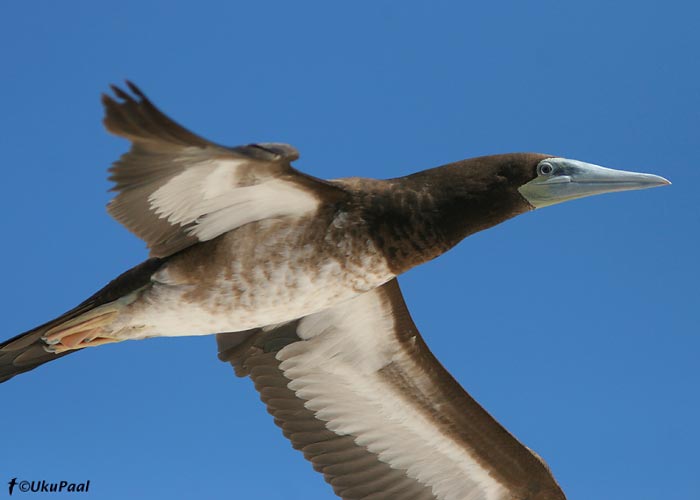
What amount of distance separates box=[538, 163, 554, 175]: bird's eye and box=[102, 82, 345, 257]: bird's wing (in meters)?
1.31

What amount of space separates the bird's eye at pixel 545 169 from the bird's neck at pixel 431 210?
0.24 m

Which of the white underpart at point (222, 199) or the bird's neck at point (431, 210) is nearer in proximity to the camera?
the white underpart at point (222, 199)

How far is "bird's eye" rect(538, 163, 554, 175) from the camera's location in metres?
→ 6.30

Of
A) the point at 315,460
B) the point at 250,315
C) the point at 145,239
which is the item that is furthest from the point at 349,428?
the point at 145,239

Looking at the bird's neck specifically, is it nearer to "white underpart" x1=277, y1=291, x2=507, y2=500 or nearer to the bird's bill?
the bird's bill

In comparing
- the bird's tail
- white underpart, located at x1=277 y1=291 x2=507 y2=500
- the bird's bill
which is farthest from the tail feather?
the bird's bill

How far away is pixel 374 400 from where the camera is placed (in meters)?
7.44

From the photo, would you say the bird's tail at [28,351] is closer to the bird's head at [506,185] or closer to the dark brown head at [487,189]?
the dark brown head at [487,189]

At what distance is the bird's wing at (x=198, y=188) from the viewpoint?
530cm

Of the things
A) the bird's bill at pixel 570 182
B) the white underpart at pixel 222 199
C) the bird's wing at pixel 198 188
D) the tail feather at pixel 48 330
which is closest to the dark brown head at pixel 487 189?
the bird's bill at pixel 570 182

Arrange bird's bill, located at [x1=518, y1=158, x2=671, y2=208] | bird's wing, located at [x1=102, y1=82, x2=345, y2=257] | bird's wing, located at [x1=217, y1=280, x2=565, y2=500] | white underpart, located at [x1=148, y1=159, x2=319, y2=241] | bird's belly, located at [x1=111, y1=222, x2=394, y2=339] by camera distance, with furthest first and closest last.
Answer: bird's wing, located at [x1=217, y1=280, x2=565, y2=500] < bird's bill, located at [x1=518, y1=158, x2=671, y2=208] < bird's belly, located at [x1=111, y1=222, x2=394, y2=339] < white underpart, located at [x1=148, y1=159, x2=319, y2=241] < bird's wing, located at [x1=102, y1=82, x2=345, y2=257]

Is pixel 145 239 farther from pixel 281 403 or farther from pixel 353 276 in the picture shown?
pixel 281 403

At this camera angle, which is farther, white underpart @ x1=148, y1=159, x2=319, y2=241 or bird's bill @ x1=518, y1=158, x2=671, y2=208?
bird's bill @ x1=518, y1=158, x2=671, y2=208

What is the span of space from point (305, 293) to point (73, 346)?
1625 millimetres
